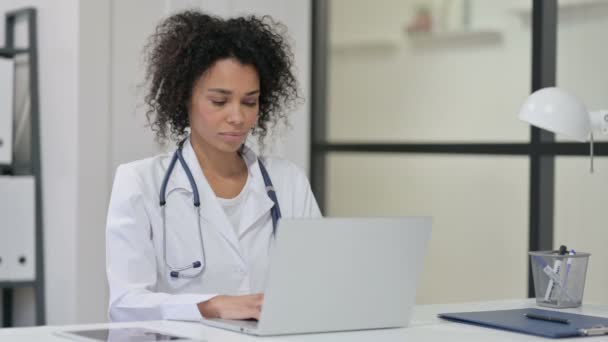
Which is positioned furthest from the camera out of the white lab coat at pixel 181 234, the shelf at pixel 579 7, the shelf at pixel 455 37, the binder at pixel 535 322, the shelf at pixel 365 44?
the shelf at pixel 365 44

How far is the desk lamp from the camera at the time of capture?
216 centimetres

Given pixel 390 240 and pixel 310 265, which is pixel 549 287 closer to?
pixel 390 240

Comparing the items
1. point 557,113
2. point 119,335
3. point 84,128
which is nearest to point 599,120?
point 557,113

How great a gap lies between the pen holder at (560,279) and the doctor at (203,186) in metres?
0.60

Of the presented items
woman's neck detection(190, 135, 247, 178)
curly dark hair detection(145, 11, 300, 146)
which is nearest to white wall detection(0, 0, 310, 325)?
curly dark hair detection(145, 11, 300, 146)

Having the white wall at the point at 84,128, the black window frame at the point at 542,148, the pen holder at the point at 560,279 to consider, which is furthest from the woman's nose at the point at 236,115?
the black window frame at the point at 542,148

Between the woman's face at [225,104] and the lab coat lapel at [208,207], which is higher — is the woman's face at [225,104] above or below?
above

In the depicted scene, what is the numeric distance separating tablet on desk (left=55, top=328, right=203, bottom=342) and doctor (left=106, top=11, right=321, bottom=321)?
341mm

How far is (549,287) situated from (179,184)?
908mm

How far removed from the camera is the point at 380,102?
3857mm

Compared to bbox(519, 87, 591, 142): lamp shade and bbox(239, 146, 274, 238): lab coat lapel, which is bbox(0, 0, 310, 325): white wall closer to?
bbox(239, 146, 274, 238): lab coat lapel

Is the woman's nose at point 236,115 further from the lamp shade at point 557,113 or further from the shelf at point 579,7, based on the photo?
the shelf at point 579,7

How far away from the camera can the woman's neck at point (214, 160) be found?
240 centimetres

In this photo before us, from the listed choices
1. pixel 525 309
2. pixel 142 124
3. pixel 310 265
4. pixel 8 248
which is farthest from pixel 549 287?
→ pixel 8 248
